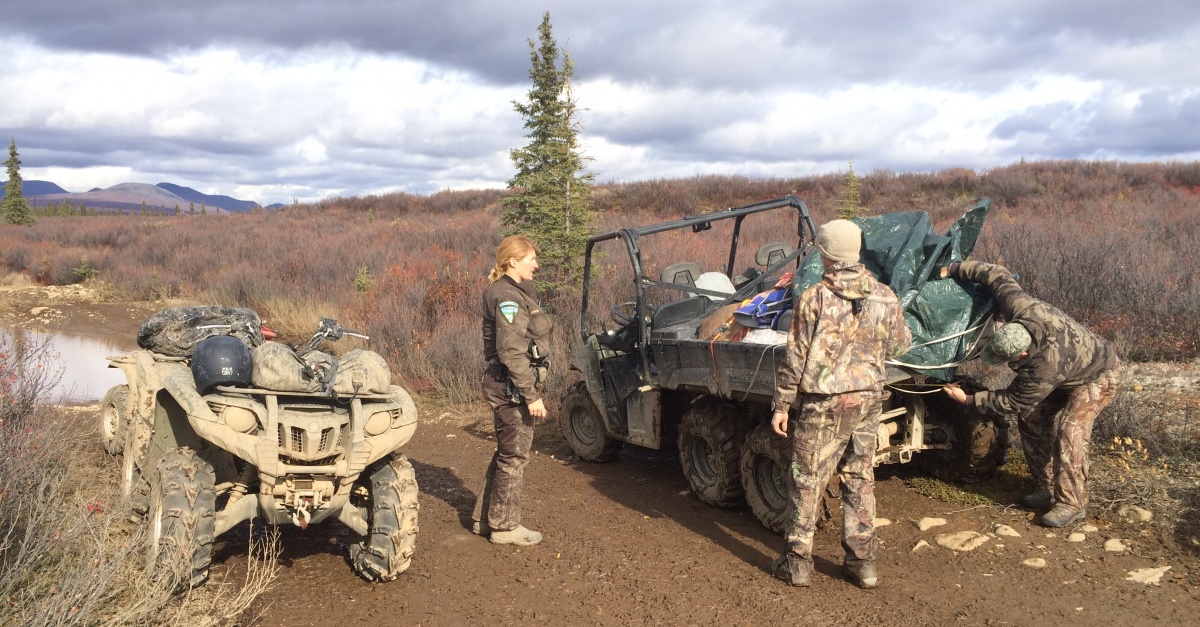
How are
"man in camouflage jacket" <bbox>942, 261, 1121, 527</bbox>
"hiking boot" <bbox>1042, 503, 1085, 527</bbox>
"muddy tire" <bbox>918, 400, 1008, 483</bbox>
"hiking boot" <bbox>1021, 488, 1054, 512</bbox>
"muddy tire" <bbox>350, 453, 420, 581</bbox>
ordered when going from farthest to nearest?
"muddy tire" <bbox>918, 400, 1008, 483</bbox>
"hiking boot" <bbox>1021, 488, 1054, 512</bbox>
"hiking boot" <bbox>1042, 503, 1085, 527</bbox>
"man in camouflage jacket" <bbox>942, 261, 1121, 527</bbox>
"muddy tire" <bbox>350, 453, 420, 581</bbox>

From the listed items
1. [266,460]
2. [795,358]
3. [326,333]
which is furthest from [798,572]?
[326,333]

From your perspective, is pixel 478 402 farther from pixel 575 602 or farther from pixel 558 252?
pixel 575 602

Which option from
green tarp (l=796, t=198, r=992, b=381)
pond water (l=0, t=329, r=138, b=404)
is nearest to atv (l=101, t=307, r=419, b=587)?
green tarp (l=796, t=198, r=992, b=381)

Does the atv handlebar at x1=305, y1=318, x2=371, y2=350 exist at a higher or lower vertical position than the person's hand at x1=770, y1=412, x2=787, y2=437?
higher

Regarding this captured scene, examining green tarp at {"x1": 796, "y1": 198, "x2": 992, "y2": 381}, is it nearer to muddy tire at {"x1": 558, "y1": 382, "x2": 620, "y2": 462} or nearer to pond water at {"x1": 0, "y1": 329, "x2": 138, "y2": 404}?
muddy tire at {"x1": 558, "y1": 382, "x2": 620, "y2": 462}

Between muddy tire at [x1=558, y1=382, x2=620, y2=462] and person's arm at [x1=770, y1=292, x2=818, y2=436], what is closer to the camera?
person's arm at [x1=770, y1=292, x2=818, y2=436]

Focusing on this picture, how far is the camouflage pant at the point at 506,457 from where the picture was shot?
5301 millimetres

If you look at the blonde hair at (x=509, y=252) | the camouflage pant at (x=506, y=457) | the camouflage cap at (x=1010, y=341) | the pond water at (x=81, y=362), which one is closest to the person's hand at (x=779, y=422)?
the camouflage cap at (x=1010, y=341)

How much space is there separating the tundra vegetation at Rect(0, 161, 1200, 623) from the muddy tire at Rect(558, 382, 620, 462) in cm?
221

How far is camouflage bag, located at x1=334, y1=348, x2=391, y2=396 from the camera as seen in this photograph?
4488 mm

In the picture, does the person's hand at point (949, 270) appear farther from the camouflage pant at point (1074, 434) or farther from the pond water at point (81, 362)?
the pond water at point (81, 362)

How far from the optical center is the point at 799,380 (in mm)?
4469

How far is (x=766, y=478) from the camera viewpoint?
18.4ft

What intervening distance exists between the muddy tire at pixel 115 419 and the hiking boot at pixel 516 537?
8.53 feet
